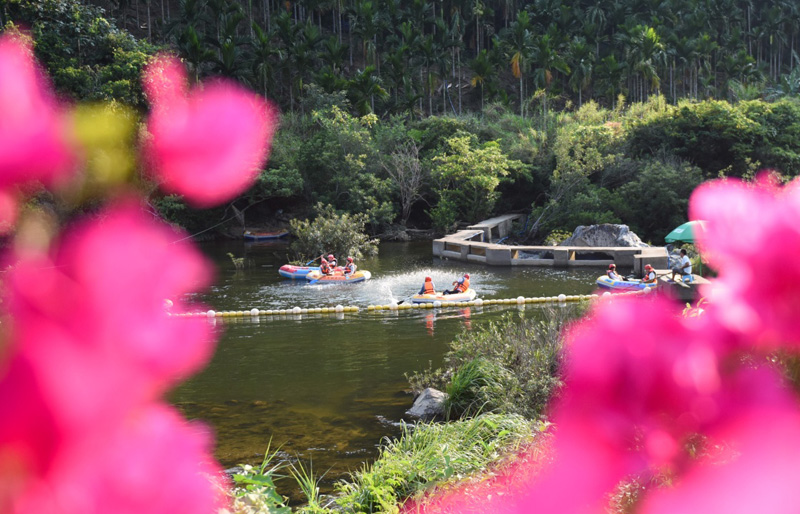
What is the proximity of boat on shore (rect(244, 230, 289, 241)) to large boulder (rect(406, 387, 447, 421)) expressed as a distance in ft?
80.2

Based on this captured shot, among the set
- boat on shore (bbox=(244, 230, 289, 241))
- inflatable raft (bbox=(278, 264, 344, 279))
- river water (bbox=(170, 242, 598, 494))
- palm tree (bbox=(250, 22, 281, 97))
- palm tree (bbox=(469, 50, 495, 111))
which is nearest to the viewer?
river water (bbox=(170, 242, 598, 494))

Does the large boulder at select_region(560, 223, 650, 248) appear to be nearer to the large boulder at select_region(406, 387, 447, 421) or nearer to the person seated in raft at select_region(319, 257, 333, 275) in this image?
the person seated in raft at select_region(319, 257, 333, 275)

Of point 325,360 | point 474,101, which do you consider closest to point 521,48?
point 474,101

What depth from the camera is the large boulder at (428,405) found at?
9.21 m

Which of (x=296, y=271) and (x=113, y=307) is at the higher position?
(x=113, y=307)

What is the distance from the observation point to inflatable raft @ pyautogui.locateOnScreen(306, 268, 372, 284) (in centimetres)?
2116

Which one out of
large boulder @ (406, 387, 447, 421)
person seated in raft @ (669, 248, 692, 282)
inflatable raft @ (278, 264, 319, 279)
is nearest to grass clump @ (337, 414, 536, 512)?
large boulder @ (406, 387, 447, 421)

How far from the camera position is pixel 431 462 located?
20.1 feet

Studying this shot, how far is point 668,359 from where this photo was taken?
43 centimetres

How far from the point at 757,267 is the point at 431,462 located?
5.92m

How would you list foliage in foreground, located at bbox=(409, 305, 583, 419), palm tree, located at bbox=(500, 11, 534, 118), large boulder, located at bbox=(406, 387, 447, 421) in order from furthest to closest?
palm tree, located at bbox=(500, 11, 534, 118), large boulder, located at bbox=(406, 387, 447, 421), foliage in foreground, located at bbox=(409, 305, 583, 419)

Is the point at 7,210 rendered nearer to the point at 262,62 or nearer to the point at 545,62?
the point at 262,62

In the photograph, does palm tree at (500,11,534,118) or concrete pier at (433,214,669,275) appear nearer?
concrete pier at (433,214,669,275)

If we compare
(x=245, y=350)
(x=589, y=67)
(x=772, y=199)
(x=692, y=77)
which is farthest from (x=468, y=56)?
(x=772, y=199)
